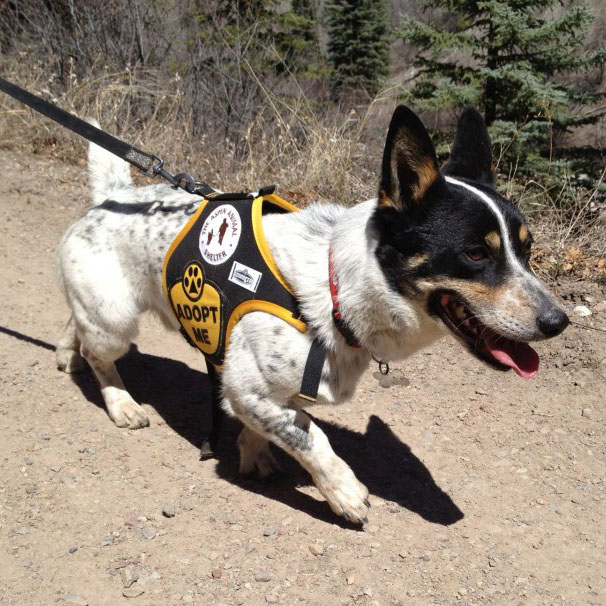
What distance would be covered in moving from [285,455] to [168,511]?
95 cm

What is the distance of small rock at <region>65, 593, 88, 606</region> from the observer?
Answer: 2.74 metres

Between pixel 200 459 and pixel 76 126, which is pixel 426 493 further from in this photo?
pixel 76 126

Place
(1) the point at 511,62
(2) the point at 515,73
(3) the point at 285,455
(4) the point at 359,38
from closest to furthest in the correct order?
1. (3) the point at 285,455
2. (2) the point at 515,73
3. (1) the point at 511,62
4. (4) the point at 359,38

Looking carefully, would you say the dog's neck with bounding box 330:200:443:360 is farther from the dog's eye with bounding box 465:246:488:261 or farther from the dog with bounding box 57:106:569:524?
the dog's eye with bounding box 465:246:488:261

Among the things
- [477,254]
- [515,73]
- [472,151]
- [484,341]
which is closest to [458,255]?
[477,254]

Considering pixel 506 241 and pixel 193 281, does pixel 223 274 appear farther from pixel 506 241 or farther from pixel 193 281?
pixel 506 241

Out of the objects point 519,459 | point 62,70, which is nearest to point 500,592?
point 519,459

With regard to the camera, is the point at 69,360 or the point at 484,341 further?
the point at 69,360

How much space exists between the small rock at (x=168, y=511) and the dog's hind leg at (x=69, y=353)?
168 cm

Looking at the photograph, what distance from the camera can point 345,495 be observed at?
3168 millimetres

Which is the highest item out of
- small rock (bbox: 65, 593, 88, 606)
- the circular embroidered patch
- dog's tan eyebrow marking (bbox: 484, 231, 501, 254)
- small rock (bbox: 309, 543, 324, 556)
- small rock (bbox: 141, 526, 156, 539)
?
dog's tan eyebrow marking (bbox: 484, 231, 501, 254)

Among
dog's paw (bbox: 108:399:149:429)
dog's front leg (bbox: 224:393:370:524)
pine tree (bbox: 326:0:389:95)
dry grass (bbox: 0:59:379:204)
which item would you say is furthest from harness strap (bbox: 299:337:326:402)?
pine tree (bbox: 326:0:389:95)

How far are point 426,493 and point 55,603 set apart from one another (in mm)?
1999

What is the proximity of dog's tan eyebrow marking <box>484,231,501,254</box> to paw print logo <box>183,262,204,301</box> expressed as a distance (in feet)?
4.66
